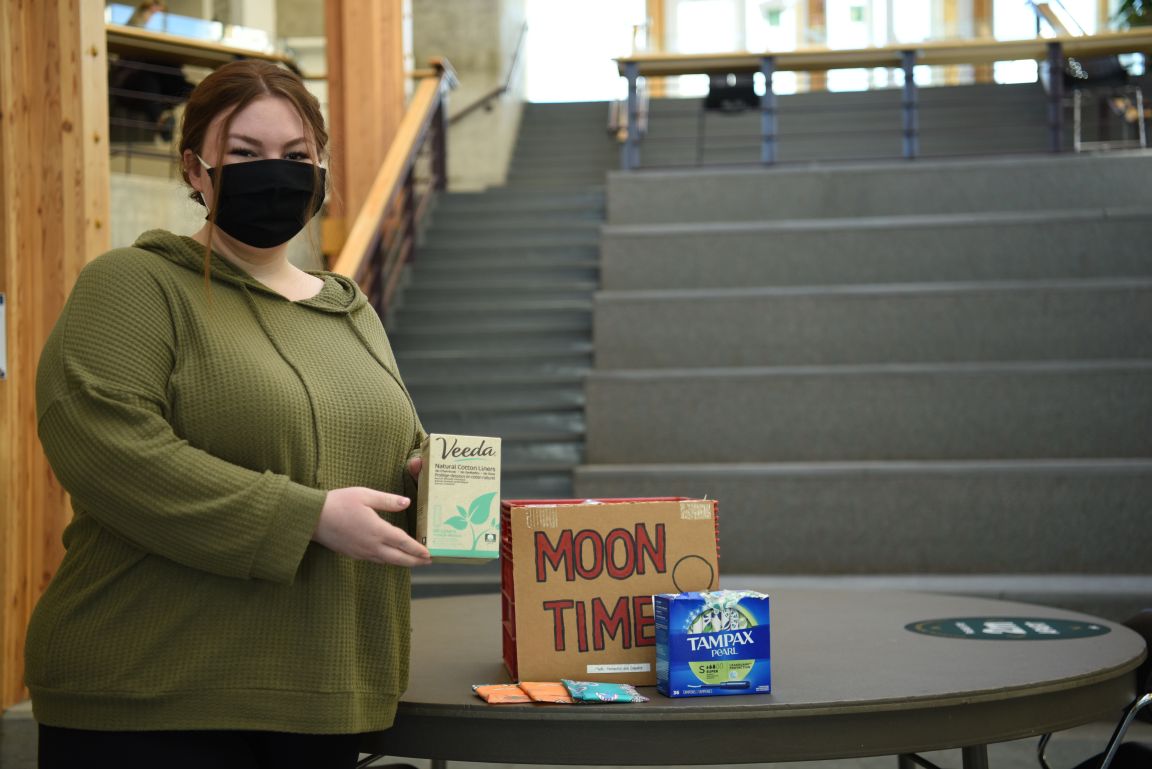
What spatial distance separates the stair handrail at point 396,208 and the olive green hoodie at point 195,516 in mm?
3283

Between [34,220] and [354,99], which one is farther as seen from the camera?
[354,99]

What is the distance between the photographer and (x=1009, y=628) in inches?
80.0

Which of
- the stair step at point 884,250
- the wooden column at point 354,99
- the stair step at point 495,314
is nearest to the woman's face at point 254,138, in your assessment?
the stair step at point 884,250

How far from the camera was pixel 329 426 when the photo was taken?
1377 mm

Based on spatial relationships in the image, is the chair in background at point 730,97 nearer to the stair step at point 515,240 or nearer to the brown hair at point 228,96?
the stair step at point 515,240

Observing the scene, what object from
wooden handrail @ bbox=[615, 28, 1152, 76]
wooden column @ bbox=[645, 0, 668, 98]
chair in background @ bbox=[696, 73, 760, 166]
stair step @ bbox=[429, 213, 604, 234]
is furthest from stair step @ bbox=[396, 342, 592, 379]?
wooden column @ bbox=[645, 0, 668, 98]

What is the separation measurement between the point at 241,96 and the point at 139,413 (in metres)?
0.37

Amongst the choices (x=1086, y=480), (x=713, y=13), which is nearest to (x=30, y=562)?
(x=1086, y=480)

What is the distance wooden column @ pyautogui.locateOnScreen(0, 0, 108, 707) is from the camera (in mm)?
2932

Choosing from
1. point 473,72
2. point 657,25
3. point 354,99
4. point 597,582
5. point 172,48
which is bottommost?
point 597,582

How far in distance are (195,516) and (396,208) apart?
4.99 m

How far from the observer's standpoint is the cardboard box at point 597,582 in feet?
5.05

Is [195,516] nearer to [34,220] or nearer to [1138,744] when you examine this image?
[1138,744]

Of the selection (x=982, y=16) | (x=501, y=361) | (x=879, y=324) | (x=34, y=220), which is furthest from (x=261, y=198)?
(x=982, y=16)
